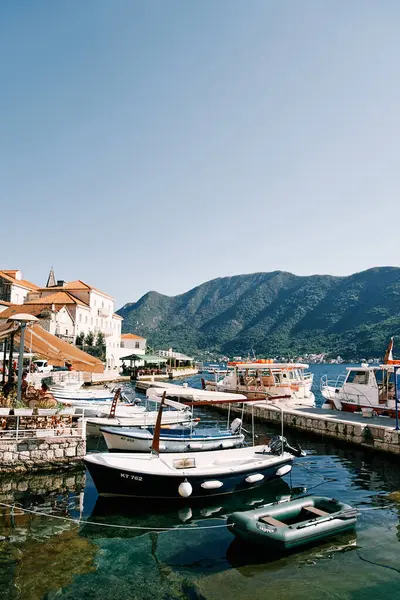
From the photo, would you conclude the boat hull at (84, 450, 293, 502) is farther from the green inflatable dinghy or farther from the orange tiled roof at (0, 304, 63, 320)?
the orange tiled roof at (0, 304, 63, 320)

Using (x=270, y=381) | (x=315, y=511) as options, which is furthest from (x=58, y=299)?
(x=315, y=511)

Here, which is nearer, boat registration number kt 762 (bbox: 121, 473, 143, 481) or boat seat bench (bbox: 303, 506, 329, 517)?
boat seat bench (bbox: 303, 506, 329, 517)

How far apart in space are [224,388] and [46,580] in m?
25.9

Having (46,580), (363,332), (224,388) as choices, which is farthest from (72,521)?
(363,332)

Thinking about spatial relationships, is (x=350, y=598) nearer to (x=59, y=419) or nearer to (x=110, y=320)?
(x=59, y=419)

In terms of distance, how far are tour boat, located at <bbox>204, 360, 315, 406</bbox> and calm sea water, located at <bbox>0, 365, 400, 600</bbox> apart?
1686 centimetres

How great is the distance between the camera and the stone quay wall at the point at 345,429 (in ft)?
55.0

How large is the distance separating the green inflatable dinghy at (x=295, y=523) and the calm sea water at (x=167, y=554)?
364mm

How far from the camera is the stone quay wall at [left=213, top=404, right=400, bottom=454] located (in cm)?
1677

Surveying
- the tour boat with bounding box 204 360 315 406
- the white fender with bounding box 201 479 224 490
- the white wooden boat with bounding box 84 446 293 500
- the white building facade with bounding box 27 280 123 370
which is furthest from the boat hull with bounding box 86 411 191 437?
the white building facade with bounding box 27 280 123 370

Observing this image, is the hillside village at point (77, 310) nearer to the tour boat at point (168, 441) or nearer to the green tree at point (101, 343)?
the green tree at point (101, 343)

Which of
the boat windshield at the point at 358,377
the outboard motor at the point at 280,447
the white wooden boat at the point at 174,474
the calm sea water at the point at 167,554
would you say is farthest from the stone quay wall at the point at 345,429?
the white wooden boat at the point at 174,474

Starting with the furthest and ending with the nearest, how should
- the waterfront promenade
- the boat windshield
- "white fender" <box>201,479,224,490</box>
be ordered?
the boat windshield, the waterfront promenade, "white fender" <box>201,479,224,490</box>

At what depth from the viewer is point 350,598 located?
6973mm
